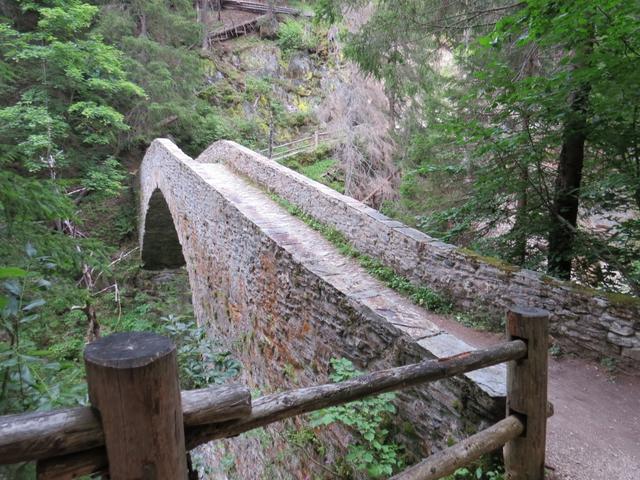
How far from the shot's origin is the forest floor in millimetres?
2285

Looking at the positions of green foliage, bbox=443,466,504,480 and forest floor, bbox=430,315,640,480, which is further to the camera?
forest floor, bbox=430,315,640,480

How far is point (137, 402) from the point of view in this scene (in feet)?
3.24

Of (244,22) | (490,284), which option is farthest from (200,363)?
(244,22)

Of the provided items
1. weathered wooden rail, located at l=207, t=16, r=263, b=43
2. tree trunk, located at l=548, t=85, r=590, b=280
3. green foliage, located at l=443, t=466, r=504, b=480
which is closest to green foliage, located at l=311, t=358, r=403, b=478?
green foliage, located at l=443, t=466, r=504, b=480

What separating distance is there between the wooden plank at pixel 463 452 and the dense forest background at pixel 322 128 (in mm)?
1631

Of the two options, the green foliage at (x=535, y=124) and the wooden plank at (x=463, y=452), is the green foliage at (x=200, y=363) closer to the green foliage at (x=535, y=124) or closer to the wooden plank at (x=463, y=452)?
the wooden plank at (x=463, y=452)

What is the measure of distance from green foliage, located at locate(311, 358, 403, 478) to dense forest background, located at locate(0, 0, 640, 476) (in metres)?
1.19

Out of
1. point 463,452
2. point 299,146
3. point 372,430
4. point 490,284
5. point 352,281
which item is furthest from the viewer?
point 299,146

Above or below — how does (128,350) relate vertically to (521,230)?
above

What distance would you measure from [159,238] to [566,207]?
1192 cm

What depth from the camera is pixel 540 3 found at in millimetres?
3172

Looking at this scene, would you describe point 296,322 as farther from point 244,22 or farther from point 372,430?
point 244,22

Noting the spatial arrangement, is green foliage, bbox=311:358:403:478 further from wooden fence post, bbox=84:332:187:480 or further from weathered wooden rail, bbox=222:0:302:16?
weathered wooden rail, bbox=222:0:302:16

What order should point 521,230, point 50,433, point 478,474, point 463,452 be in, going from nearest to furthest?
point 50,433
point 463,452
point 478,474
point 521,230
